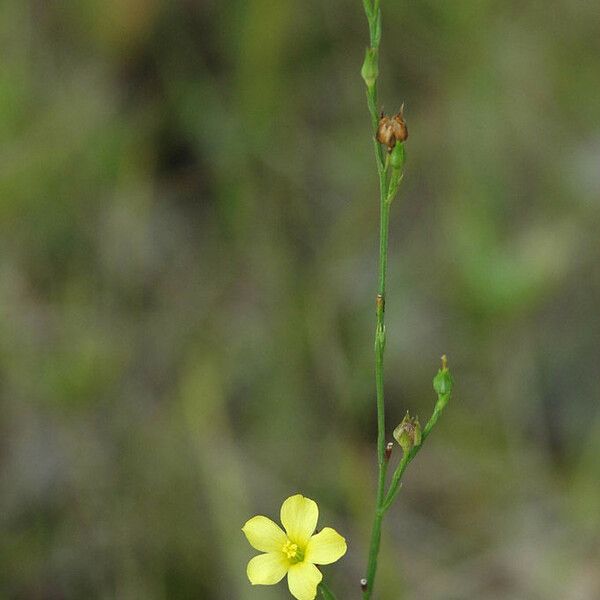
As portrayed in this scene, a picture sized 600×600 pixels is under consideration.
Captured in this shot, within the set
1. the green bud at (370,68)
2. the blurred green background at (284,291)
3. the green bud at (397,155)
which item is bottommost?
the blurred green background at (284,291)

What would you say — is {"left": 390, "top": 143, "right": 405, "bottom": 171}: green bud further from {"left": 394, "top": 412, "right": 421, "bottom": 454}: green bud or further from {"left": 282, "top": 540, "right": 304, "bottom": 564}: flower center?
{"left": 282, "top": 540, "right": 304, "bottom": 564}: flower center

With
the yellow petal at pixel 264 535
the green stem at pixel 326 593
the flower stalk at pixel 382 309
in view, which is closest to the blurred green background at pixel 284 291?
the yellow petal at pixel 264 535

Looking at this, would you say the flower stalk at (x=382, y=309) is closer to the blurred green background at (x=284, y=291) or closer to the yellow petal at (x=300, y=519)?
the yellow petal at (x=300, y=519)

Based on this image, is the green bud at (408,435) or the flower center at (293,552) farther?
the flower center at (293,552)

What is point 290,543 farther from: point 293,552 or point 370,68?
point 370,68

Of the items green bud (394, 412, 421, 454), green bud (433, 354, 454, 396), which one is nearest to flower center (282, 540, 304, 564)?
green bud (394, 412, 421, 454)

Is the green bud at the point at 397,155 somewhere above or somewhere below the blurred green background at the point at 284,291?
above

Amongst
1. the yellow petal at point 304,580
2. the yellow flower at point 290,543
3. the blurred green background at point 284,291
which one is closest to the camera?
the yellow petal at point 304,580
